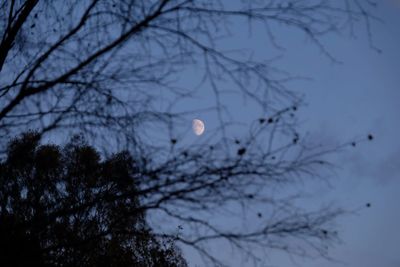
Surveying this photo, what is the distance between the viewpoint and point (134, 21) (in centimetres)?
400

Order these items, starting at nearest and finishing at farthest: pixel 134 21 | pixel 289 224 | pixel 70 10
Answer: pixel 289 224 < pixel 134 21 < pixel 70 10

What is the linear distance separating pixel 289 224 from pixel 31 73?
2726mm

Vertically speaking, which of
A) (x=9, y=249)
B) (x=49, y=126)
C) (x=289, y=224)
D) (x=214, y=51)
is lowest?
(x=9, y=249)

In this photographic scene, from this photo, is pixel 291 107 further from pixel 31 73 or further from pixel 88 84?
pixel 31 73

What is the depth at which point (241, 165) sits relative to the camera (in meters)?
3.46

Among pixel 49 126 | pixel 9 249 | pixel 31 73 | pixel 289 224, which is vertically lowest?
pixel 9 249

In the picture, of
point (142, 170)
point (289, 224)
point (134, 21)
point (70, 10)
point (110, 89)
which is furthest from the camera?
point (70, 10)

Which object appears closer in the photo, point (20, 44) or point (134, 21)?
point (134, 21)

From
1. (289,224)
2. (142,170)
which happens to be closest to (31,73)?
(142,170)

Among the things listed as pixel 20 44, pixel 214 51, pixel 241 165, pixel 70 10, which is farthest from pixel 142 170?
pixel 20 44

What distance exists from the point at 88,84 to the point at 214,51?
1.25m

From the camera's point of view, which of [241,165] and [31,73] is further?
[31,73]

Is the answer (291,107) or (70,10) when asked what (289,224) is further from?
(70,10)

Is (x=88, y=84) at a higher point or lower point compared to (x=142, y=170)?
higher
